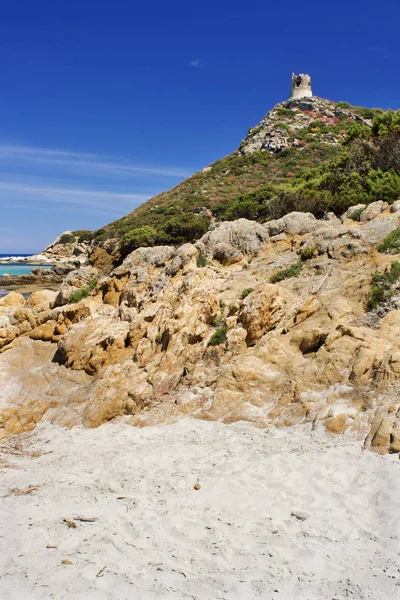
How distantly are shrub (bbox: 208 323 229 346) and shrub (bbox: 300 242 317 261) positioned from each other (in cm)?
377

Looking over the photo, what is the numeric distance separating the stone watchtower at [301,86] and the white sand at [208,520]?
86.6 metres

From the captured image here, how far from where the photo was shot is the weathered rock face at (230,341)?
7984mm

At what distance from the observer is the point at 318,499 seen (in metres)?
5.77

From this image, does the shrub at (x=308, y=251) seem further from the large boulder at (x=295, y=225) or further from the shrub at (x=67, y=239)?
the shrub at (x=67, y=239)

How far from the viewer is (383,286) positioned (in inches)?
368

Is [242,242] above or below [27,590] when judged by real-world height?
above

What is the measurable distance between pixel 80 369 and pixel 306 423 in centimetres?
666

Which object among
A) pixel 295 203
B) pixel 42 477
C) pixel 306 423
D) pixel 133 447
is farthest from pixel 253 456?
pixel 295 203

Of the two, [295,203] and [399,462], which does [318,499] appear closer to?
[399,462]

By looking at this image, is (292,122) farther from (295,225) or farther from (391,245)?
(391,245)

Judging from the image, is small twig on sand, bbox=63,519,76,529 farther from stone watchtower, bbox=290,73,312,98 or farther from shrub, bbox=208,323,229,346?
stone watchtower, bbox=290,73,312,98

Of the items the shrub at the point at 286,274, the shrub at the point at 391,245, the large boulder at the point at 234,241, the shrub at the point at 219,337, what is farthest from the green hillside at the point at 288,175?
the shrub at the point at 219,337

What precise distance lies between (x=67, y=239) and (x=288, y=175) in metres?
48.1

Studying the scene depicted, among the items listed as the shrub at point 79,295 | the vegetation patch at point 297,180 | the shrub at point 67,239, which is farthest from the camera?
the shrub at point 67,239
